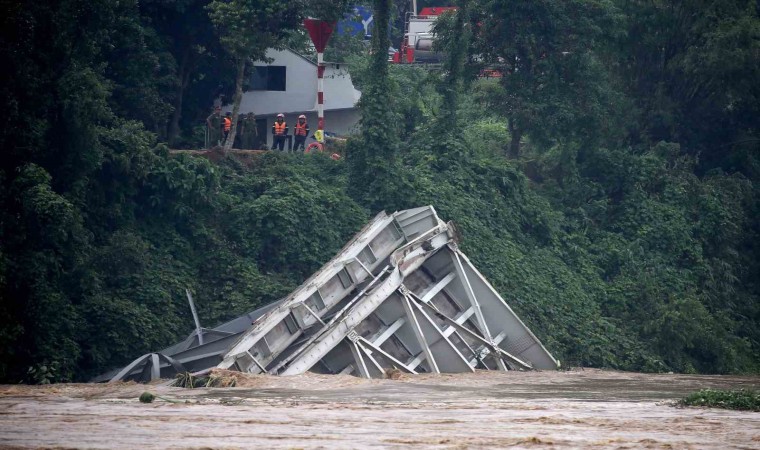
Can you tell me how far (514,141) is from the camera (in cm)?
2958

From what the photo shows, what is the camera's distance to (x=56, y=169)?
18.1 metres

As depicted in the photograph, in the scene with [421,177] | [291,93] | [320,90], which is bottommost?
[421,177]

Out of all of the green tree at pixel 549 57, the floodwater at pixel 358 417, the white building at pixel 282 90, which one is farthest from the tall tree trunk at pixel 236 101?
the floodwater at pixel 358 417

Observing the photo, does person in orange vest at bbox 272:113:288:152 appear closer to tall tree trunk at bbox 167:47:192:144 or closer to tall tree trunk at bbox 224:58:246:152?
tall tree trunk at bbox 224:58:246:152

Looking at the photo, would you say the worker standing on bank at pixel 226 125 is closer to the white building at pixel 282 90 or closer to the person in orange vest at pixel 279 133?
the person in orange vest at pixel 279 133

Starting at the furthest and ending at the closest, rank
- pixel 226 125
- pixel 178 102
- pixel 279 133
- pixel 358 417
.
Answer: pixel 279 133
pixel 226 125
pixel 178 102
pixel 358 417

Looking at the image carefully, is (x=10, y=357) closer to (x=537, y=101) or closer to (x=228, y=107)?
(x=228, y=107)

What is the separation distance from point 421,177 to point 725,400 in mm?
13016

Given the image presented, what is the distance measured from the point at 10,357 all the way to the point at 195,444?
6.90 meters

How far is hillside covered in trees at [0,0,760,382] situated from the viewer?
1723cm

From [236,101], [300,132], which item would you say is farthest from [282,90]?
[236,101]

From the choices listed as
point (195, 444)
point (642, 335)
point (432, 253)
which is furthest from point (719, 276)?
point (195, 444)

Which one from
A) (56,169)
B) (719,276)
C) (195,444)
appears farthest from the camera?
(719,276)

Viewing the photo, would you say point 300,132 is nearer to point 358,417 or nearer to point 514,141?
point 514,141
